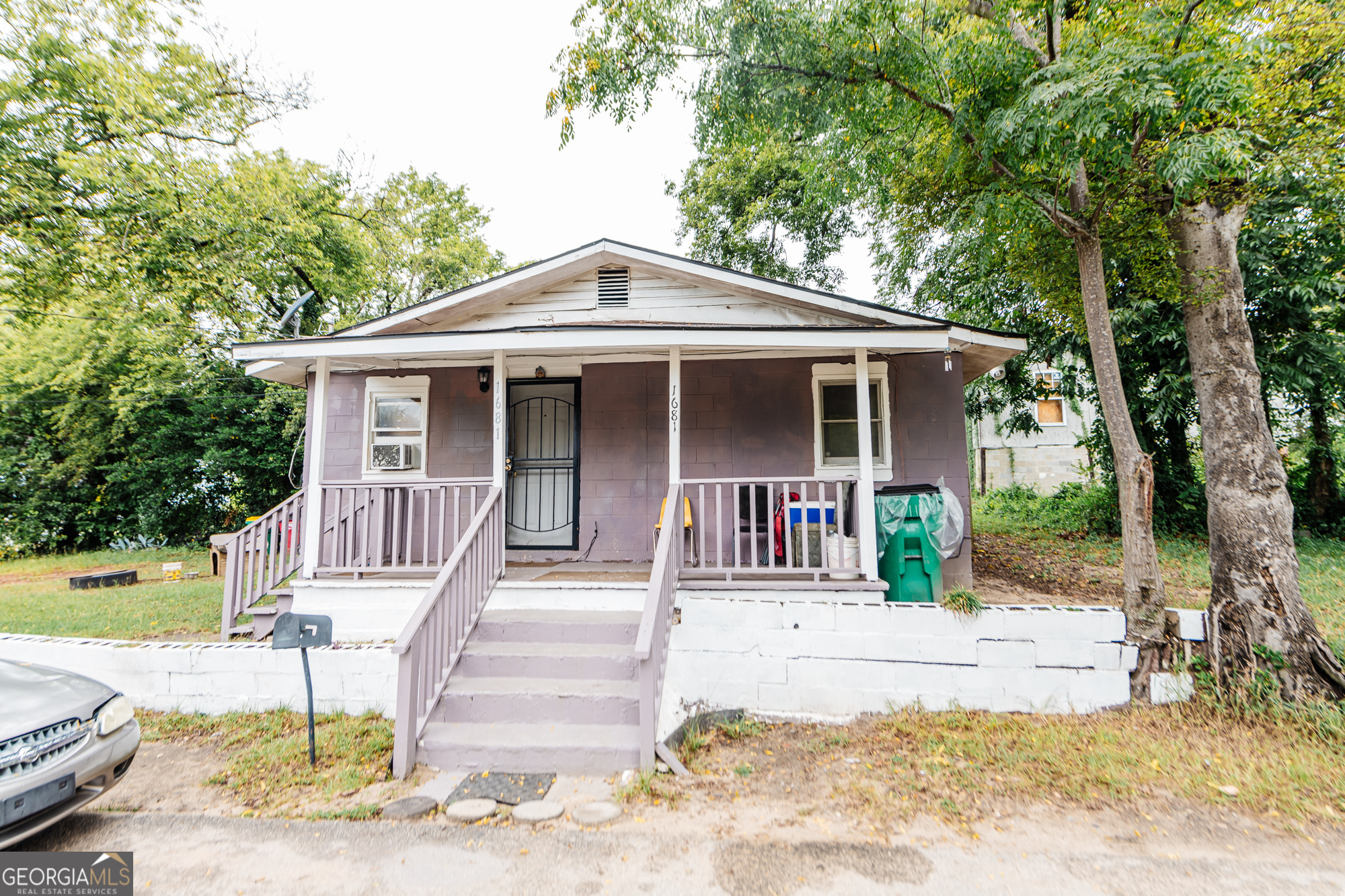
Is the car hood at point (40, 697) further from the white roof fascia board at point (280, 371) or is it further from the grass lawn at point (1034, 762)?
the white roof fascia board at point (280, 371)

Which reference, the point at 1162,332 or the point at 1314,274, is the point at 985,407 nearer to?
the point at 1162,332

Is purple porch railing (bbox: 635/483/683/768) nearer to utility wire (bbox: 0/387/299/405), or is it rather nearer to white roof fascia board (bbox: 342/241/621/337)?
white roof fascia board (bbox: 342/241/621/337)

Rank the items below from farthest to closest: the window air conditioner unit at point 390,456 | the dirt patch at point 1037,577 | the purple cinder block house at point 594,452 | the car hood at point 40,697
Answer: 1. the window air conditioner unit at point 390,456
2. the dirt patch at point 1037,577
3. the purple cinder block house at point 594,452
4. the car hood at point 40,697

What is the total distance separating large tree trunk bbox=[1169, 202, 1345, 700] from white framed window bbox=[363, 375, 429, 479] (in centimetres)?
735

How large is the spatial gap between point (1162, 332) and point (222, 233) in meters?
16.9

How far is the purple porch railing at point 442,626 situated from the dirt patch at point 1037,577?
4.76 meters

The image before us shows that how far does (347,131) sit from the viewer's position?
16.5 meters

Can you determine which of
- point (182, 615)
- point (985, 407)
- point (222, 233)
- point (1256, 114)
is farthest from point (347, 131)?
point (1256, 114)

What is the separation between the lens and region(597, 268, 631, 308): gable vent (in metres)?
7.13

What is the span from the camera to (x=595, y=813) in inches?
133

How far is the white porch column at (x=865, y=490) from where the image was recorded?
17.6ft

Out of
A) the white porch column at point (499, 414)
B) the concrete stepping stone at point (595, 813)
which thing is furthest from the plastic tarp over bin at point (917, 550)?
the white porch column at point (499, 414)

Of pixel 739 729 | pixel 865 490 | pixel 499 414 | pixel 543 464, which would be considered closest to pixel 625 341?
pixel 499 414

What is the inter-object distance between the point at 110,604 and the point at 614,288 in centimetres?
800
